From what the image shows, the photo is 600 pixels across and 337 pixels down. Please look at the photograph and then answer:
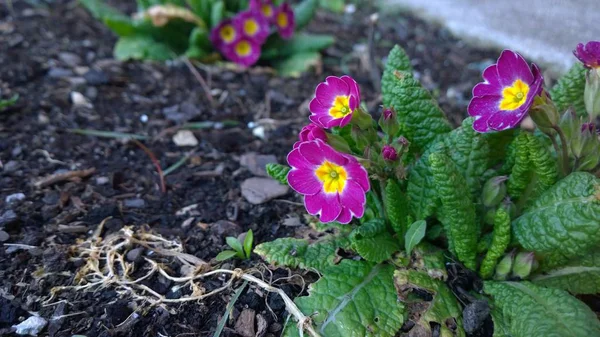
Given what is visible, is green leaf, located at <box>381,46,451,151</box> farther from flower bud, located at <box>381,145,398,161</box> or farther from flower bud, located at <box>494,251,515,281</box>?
flower bud, located at <box>494,251,515,281</box>

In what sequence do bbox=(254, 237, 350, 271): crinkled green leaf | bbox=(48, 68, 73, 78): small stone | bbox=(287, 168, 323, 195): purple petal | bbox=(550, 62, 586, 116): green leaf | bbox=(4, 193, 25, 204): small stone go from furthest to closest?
bbox=(48, 68, 73, 78): small stone
bbox=(4, 193, 25, 204): small stone
bbox=(550, 62, 586, 116): green leaf
bbox=(254, 237, 350, 271): crinkled green leaf
bbox=(287, 168, 323, 195): purple petal

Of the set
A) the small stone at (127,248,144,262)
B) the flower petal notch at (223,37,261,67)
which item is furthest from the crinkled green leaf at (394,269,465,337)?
the flower petal notch at (223,37,261,67)

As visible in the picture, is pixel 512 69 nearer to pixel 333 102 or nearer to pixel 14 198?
pixel 333 102

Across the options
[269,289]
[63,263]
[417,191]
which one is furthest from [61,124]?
[417,191]

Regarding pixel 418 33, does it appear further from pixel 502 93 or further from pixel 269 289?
pixel 269 289

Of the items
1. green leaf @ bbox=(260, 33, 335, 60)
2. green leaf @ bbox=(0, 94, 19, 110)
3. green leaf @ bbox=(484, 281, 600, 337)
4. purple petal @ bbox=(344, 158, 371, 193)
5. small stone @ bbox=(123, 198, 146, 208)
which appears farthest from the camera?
green leaf @ bbox=(260, 33, 335, 60)


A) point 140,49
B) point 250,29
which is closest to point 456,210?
point 250,29
